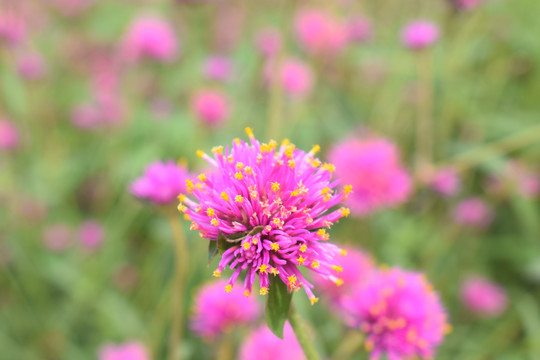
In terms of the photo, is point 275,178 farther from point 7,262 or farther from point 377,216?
point 7,262

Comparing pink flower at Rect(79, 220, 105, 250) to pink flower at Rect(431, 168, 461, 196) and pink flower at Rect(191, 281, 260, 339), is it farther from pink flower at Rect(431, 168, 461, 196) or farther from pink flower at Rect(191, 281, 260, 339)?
pink flower at Rect(431, 168, 461, 196)

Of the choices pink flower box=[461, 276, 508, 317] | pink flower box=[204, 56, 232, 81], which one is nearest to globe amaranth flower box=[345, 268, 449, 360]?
pink flower box=[461, 276, 508, 317]

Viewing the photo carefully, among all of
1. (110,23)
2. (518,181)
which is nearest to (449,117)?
(518,181)

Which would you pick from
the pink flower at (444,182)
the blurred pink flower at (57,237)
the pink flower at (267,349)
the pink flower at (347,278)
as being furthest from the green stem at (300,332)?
the blurred pink flower at (57,237)

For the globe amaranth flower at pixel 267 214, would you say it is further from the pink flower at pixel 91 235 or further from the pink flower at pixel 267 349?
→ the pink flower at pixel 91 235

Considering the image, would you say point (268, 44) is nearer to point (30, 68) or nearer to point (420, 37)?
point (420, 37)

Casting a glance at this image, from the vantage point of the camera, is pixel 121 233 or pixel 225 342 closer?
pixel 225 342

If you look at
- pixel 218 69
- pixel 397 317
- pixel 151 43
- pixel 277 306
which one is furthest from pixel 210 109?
pixel 277 306
